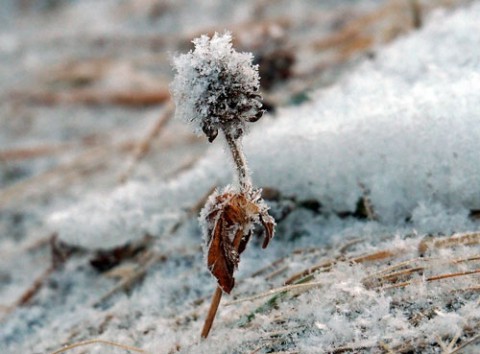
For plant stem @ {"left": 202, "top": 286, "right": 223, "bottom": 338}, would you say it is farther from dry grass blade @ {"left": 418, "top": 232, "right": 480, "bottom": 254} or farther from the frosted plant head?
dry grass blade @ {"left": 418, "top": 232, "right": 480, "bottom": 254}

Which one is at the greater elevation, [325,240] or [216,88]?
[216,88]

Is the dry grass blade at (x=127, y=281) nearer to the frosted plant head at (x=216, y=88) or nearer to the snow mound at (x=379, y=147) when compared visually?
the snow mound at (x=379, y=147)

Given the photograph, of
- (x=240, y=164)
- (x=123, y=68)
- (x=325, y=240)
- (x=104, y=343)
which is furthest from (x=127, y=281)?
(x=123, y=68)

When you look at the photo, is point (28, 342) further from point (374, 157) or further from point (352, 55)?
point (352, 55)

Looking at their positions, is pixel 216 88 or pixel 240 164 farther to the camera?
pixel 240 164

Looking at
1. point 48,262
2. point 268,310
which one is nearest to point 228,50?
point 268,310

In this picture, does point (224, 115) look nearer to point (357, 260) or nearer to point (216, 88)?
point (216, 88)

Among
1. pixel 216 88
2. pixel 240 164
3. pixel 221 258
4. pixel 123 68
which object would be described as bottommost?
pixel 221 258

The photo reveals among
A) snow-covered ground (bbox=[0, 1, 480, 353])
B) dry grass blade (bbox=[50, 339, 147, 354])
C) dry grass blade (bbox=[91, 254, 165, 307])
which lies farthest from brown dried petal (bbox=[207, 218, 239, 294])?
dry grass blade (bbox=[91, 254, 165, 307])

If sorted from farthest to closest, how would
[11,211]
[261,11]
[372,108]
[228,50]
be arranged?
[261,11] < [11,211] < [372,108] < [228,50]
